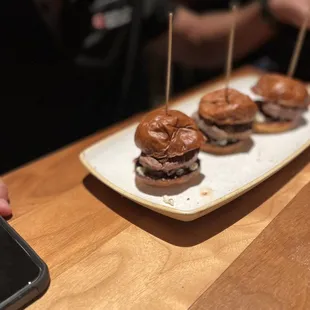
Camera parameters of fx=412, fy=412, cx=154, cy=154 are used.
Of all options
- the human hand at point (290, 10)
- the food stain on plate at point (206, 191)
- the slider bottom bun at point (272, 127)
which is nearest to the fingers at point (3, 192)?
the food stain on plate at point (206, 191)

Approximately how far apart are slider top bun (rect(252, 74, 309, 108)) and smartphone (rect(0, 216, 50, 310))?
3.08 ft

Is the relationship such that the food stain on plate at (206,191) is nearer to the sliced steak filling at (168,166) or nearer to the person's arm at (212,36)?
the sliced steak filling at (168,166)

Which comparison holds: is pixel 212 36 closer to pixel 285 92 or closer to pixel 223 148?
pixel 285 92

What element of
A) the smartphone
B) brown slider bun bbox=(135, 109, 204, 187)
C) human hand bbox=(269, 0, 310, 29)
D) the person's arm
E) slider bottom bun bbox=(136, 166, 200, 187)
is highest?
human hand bbox=(269, 0, 310, 29)

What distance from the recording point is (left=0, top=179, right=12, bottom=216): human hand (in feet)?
3.47

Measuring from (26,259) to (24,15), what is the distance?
94cm

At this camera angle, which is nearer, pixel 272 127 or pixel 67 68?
pixel 272 127

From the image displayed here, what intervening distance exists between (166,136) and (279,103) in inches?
20.4

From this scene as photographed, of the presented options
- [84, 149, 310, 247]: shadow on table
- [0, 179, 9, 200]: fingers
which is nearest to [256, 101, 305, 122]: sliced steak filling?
[84, 149, 310, 247]: shadow on table

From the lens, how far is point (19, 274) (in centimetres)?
83

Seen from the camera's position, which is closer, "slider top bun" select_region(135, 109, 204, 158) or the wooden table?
the wooden table

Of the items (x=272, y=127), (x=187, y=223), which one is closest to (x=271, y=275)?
(x=187, y=223)

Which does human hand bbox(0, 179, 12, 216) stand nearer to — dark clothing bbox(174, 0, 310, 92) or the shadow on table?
the shadow on table

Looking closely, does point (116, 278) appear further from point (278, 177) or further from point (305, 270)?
point (278, 177)
